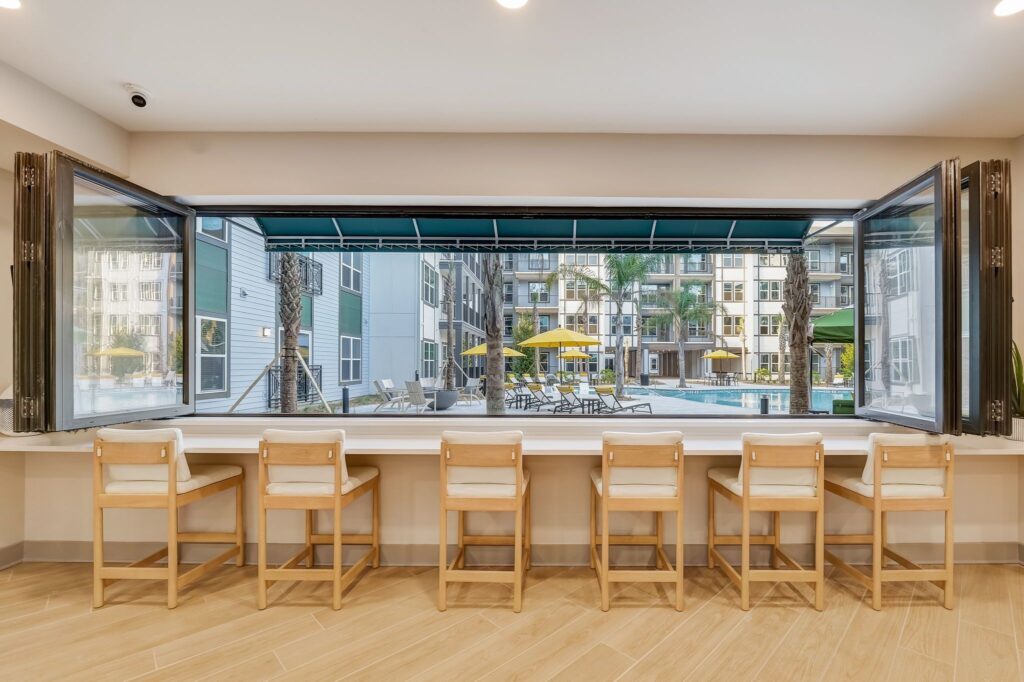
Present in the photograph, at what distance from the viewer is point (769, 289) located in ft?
17.9

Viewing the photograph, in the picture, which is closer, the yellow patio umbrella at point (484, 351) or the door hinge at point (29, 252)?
the door hinge at point (29, 252)

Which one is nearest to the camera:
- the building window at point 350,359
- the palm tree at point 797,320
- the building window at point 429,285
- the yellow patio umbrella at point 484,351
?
the yellow patio umbrella at point 484,351

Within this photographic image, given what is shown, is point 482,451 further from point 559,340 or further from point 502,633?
point 559,340

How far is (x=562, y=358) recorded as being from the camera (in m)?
4.57

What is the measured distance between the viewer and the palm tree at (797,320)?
19.1 ft

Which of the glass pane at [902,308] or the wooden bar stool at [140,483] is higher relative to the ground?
the glass pane at [902,308]

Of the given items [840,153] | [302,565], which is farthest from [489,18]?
[302,565]

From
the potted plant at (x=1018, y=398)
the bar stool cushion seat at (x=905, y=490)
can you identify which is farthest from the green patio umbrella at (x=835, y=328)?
the bar stool cushion seat at (x=905, y=490)

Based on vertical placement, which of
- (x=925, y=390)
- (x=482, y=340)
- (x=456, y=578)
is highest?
(x=482, y=340)

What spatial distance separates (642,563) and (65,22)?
15.4 ft

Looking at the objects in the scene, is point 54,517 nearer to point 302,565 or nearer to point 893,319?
point 302,565

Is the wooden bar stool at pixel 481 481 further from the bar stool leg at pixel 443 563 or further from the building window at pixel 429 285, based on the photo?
the building window at pixel 429 285

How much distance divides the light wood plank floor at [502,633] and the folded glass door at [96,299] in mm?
1181

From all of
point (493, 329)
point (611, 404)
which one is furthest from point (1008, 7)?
point (493, 329)
